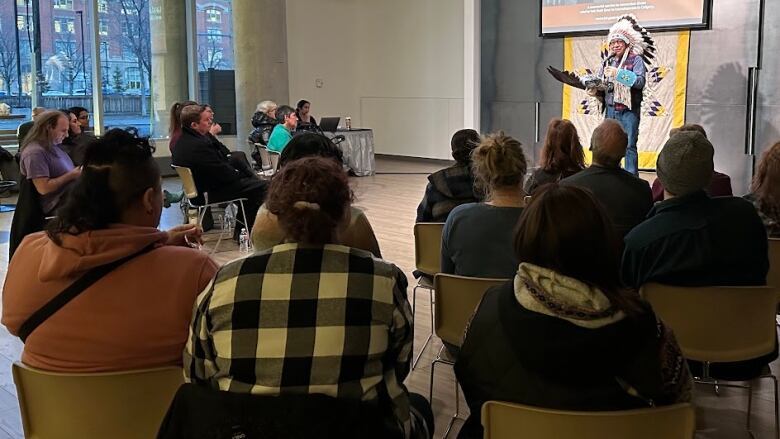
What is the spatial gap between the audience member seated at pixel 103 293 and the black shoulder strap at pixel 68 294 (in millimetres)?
10

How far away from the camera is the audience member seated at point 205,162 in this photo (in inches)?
261

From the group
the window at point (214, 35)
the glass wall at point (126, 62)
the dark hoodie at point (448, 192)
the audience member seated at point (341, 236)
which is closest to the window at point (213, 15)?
the window at point (214, 35)

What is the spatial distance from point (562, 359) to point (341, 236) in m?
0.89

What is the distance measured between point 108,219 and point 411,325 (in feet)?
2.87

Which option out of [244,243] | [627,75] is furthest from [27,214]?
[627,75]

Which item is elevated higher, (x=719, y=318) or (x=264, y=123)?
(x=264, y=123)

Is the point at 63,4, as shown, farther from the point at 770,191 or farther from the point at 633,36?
the point at 770,191

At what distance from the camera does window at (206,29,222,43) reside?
524 inches

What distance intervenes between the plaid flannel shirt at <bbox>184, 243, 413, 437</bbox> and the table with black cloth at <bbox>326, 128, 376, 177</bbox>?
9.47 m

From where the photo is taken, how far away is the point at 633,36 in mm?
9305

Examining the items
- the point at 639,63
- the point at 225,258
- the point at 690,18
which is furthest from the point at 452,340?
the point at 690,18

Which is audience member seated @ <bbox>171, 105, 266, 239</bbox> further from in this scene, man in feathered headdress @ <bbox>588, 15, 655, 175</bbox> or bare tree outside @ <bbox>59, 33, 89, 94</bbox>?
bare tree outside @ <bbox>59, 33, 89, 94</bbox>

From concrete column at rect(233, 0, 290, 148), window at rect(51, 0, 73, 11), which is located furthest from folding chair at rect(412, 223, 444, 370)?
window at rect(51, 0, 73, 11)

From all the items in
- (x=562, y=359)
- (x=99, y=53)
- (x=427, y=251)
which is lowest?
(x=427, y=251)
